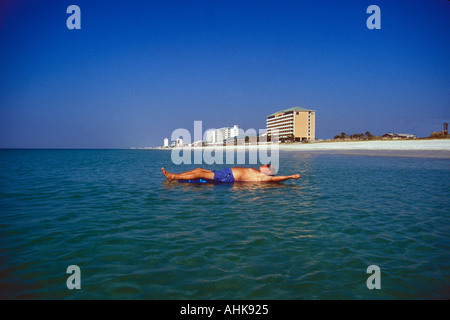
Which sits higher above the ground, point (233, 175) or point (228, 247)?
point (233, 175)

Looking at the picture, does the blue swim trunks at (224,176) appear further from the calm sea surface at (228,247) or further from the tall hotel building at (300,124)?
the tall hotel building at (300,124)

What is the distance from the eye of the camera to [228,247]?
5.13m

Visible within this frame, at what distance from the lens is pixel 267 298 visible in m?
3.44

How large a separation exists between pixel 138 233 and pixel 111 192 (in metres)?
6.78

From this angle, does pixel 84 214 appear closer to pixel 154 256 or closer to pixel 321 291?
pixel 154 256

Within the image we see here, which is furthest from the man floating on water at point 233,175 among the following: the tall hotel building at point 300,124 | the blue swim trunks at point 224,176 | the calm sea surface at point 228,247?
the tall hotel building at point 300,124

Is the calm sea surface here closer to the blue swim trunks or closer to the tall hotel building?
the blue swim trunks

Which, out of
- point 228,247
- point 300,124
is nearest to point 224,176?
point 228,247

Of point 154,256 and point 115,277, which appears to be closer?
point 115,277

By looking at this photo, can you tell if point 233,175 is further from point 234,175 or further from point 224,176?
point 224,176

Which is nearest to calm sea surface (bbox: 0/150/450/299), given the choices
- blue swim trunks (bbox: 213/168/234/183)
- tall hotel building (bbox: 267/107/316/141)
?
blue swim trunks (bbox: 213/168/234/183)

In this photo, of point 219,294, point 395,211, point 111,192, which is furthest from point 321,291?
point 111,192

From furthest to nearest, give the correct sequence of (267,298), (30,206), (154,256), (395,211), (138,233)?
(30,206), (395,211), (138,233), (154,256), (267,298)

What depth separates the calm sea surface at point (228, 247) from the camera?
3.67m
